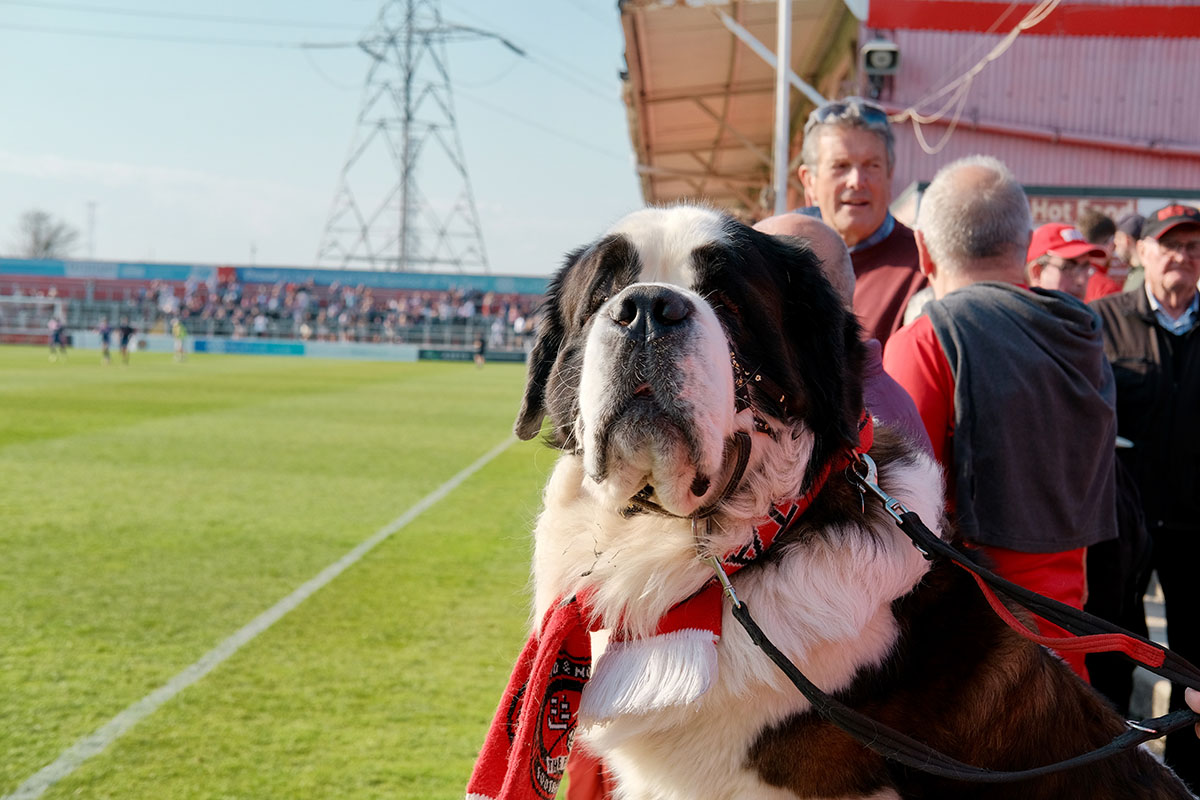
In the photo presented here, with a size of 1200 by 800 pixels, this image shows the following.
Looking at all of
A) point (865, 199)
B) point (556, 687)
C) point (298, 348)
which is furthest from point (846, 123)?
point (298, 348)

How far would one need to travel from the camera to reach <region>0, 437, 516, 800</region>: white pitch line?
Result: 3.54m

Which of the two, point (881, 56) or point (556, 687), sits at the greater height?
point (881, 56)

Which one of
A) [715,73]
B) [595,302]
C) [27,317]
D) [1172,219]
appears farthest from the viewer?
[27,317]

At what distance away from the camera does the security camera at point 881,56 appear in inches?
580

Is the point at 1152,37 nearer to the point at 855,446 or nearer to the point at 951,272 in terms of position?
the point at 951,272

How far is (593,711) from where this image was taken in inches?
77.2

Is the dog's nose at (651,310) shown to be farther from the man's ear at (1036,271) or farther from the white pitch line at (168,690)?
the man's ear at (1036,271)

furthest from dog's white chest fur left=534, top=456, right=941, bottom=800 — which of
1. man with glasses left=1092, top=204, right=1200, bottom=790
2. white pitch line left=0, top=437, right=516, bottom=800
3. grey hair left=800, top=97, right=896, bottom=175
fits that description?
man with glasses left=1092, top=204, right=1200, bottom=790

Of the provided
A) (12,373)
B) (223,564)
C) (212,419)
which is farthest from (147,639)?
(12,373)

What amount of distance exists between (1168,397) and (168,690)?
4.73 meters

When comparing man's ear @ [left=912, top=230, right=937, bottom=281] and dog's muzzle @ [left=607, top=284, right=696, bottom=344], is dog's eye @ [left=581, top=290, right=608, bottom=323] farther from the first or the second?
man's ear @ [left=912, top=230, right=937, bottom=281]

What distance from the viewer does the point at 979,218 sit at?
292 cm

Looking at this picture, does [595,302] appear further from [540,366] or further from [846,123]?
[846,123]

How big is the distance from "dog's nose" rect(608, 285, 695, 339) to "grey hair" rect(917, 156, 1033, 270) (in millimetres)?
1376
